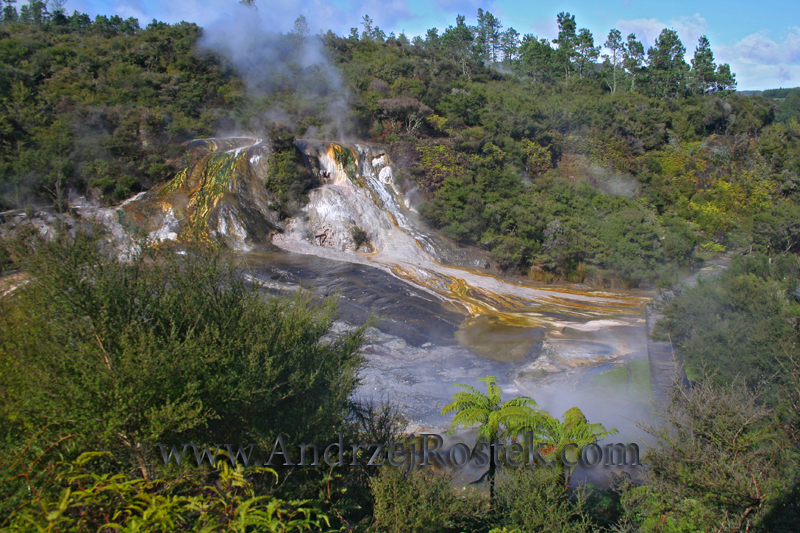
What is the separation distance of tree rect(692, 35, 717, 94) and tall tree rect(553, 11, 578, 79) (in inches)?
533

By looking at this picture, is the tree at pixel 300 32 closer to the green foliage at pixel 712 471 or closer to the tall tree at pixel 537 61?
the tall tree at pixel 537 61

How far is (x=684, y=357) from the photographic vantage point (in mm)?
9328

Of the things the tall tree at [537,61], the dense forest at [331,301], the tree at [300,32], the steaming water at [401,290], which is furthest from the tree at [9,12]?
the tall tree at [537,61]

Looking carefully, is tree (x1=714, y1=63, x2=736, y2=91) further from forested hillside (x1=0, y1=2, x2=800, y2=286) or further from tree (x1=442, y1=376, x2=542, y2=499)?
tree (x1=442, y1=376, x2=542, y2=499)

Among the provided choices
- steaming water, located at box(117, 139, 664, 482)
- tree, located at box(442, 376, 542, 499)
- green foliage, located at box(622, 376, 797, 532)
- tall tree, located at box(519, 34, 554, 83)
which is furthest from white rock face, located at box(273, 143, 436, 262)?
tall tree, located at box(519, 34, 554, 83)

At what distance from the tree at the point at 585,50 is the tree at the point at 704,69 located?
35.9 feet

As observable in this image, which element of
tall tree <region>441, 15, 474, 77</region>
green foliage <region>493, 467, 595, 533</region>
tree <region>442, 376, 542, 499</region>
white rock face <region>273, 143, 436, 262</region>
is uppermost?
tall tree <region>441, 15, 474, 77</region>

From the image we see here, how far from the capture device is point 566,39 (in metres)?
53.2

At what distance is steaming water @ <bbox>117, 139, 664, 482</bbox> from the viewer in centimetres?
1020


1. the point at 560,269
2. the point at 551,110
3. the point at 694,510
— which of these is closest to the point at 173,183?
the point at 560,269

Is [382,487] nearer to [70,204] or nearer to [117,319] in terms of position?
[117,319]

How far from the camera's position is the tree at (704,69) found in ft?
170

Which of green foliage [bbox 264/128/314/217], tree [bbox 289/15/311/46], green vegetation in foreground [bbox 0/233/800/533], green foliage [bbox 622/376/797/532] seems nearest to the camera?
green vegetation in foreground [bbox 0/233/800/533]

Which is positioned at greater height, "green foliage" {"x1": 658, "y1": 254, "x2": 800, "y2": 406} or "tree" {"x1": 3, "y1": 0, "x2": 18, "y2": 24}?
"tree" {"x1": 3, "y1": 0, "x2": 18, "y2": 24}
